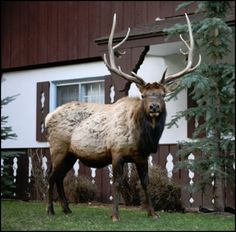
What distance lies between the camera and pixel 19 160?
16.2 metres

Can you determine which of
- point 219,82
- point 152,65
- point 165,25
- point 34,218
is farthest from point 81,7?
point 34,218

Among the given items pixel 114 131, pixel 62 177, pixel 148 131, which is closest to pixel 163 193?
pixel 62 177

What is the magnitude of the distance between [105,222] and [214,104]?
3033mm

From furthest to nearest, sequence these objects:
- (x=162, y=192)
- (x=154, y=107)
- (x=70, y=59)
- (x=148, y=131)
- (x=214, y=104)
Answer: (x=70, y=59) < (x=162, y=192) < (x=214, y=104) < (x=148, y=131) < (x=154, y=107)

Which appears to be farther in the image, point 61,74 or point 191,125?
point 61,74

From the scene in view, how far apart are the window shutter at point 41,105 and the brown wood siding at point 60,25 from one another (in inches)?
29.7

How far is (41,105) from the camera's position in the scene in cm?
1791

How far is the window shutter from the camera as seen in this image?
17.7m

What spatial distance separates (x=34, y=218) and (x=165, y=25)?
5.69 metres

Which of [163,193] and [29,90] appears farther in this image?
[29,90]

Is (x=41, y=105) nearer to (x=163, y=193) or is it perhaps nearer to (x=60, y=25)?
(x=60, y=25)

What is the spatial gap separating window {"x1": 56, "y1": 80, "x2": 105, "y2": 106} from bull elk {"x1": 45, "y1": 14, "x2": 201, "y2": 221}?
5.76 metres

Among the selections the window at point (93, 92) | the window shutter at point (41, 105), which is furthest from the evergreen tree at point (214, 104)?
the window shutter at point (41, 105)

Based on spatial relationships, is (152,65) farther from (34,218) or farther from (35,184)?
(34,218)
